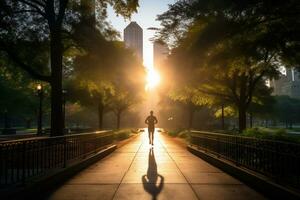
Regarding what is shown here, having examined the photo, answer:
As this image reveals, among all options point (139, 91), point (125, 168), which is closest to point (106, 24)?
point (125, 168)

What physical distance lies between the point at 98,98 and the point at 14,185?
Result: 121 ft

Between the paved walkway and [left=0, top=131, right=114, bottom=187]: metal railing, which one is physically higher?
[left=0, top=131, right=114, bottom=187]: metal railing

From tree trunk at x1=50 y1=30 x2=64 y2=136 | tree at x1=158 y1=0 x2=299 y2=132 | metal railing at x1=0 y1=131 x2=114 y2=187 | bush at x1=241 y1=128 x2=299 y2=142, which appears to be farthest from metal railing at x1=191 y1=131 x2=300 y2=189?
tree trunk at x1=50 y1=30 x2=64 y2=136

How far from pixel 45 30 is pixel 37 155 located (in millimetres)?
14995

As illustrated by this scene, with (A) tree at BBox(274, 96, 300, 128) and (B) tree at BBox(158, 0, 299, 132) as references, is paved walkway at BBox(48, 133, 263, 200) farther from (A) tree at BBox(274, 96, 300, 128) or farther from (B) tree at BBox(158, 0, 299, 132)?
(A) tree at BBox(274, 96, 300, 128)

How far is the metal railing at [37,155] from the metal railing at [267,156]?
5.21 meters

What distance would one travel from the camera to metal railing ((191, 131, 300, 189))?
27.1 ft

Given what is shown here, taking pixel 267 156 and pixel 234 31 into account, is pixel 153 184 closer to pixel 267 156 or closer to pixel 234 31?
pixel 267 156

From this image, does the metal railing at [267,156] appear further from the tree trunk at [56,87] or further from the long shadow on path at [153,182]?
the tree trunk at [56,87]

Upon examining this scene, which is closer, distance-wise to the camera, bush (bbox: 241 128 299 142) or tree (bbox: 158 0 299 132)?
tree (bbox: 158 0 299 132)

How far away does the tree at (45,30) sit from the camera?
21281 mm

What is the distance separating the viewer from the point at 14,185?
8.42 m

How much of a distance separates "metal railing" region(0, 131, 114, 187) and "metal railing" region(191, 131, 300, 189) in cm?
521

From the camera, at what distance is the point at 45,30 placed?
76.7 ft
